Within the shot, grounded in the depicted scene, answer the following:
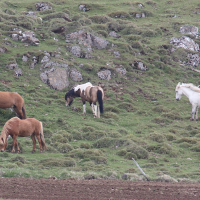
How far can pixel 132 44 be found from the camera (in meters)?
36.9

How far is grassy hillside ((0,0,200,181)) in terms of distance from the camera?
13.0m

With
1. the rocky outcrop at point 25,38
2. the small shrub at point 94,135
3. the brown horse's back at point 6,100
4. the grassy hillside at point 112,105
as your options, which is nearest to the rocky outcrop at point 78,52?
the grassy hillside at point 112,105

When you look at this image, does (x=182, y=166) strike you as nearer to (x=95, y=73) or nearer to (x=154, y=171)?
(x=154, y=171)

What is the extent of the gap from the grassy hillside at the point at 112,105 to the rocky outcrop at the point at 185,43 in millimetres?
1189

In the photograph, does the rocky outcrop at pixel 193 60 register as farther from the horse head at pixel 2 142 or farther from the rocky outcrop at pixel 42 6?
the horse head at pixel 2 142

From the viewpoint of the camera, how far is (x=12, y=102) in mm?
17094

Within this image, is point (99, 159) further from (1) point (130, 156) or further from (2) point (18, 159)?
(2) point (18, 159)

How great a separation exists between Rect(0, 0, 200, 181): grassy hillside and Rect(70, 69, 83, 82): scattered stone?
1.68 ft

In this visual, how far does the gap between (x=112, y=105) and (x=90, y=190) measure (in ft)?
52.0

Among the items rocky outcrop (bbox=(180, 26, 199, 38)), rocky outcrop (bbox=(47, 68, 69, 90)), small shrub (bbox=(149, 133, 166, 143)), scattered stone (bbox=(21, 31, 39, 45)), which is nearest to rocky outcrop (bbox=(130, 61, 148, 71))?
rocky outcrop (bbox=(47, 68, 69, 90))

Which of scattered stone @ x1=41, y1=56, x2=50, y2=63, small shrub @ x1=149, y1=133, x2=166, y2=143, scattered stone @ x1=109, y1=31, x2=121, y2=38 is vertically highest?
scattered stone @ x1=109, y1=31, x2=121, y2=38

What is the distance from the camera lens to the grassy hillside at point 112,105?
13031 millimetres

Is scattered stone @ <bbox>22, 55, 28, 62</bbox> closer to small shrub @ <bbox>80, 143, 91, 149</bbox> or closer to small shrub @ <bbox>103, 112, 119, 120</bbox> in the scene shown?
small shrub @ <bbox>103, 112, 119, 120</bbox>

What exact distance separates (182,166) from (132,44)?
25.3 metres
